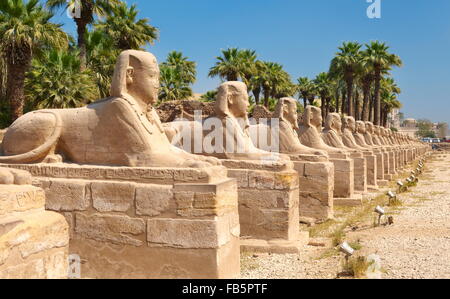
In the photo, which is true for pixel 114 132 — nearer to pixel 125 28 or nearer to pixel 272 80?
pixel 125 28

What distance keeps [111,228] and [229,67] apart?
22.0 meters

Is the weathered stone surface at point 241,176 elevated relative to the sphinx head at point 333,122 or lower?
lower

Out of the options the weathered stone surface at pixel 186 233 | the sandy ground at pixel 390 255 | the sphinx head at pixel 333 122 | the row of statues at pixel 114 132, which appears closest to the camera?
the weathered stone surface at pixel 186 233

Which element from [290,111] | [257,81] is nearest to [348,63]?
[257,81]

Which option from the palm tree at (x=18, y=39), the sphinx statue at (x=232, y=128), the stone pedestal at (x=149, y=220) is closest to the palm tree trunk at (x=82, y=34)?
the palm tree at (x=18, y=39)

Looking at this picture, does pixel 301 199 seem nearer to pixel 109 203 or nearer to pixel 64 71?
pixel 109 203

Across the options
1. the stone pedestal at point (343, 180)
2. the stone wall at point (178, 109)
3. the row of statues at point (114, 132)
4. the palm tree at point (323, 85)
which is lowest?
the stone pedestal at point (343, 180)

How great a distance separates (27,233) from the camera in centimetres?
233

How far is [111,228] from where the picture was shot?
A: 13.1 feet

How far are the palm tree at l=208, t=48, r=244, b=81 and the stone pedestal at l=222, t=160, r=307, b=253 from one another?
19.8 meters

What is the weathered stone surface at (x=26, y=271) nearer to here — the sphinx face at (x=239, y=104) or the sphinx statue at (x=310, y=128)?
the sphinx face at (x=239, y=104)

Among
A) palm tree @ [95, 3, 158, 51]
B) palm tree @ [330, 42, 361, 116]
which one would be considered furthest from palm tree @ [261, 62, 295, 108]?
palm tree @ [95, 3, 158, 51]

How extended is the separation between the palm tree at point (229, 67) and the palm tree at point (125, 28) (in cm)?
602

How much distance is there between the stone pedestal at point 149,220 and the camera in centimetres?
375
